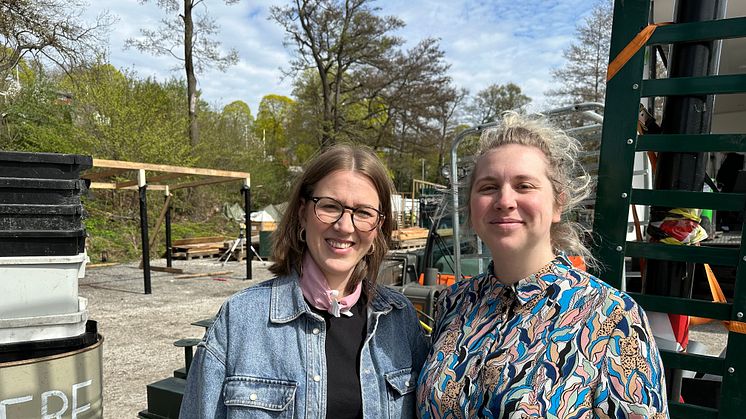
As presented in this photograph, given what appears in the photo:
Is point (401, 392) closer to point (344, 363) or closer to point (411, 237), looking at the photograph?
point (344, 363)

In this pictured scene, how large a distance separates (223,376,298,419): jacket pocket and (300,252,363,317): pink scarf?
0.25 meters

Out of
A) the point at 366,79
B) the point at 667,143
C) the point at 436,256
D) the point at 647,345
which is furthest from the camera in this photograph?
the point at 366,79

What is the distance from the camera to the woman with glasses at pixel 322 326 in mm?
1448

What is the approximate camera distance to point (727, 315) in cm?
166

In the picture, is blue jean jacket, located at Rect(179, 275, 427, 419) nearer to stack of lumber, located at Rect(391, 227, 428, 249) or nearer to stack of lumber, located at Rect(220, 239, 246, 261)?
stack of lumber, located at Rect(391, 227, 428, 249)

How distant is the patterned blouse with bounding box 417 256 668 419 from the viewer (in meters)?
1.21

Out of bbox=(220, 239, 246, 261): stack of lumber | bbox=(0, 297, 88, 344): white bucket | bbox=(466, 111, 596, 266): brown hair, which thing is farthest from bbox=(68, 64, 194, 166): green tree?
bbox=(466, 111, 596, 266): brown hair

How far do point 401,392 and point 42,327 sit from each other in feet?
5.55

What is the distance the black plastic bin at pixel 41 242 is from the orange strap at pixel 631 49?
7.79 ft

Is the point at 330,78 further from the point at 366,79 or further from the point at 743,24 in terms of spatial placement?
the point at 743,24

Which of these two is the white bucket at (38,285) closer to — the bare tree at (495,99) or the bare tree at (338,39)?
the bare tree at (338,39)

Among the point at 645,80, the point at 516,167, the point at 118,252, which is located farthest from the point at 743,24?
the point at 118,252

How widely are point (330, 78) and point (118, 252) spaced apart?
1320 centimetres

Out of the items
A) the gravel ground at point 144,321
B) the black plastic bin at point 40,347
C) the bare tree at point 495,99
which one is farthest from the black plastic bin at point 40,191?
the bare tree at point 495,99
